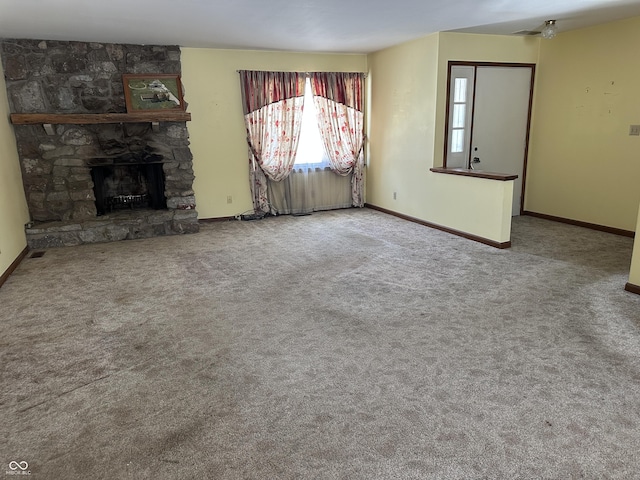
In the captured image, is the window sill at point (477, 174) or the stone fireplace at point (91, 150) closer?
the window sill at point (477, 174)

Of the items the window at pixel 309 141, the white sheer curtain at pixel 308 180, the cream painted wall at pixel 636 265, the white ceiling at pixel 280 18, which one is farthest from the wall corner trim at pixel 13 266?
the cream painted wall at pixel 636 265

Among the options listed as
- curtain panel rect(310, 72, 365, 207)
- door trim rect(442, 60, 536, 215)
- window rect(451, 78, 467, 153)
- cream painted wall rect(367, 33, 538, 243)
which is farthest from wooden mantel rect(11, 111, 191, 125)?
window rect(451, 78, 467, 153)

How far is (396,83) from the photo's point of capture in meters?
6.10

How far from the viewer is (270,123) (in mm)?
6281

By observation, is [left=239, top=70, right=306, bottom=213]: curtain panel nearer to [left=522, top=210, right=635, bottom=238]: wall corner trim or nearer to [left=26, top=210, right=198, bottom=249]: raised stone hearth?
[left=26, top=210, right=198, bottom=249]: raised stone hearth

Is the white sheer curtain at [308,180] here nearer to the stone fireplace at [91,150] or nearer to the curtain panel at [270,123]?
the curtain panel at [270,123]

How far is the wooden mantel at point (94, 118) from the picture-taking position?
4.94m

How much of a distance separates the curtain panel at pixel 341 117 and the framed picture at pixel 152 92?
1.93 metres

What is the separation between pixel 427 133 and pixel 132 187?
3.96 m

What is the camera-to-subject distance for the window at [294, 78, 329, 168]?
6508mm

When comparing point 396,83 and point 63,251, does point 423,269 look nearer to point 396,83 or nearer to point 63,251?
point 396,83

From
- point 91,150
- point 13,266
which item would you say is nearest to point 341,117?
point 91,150

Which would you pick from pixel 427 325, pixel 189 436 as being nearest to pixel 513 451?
pixel 427 325

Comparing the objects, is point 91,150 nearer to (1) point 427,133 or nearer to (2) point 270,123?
(2) point 270,123
